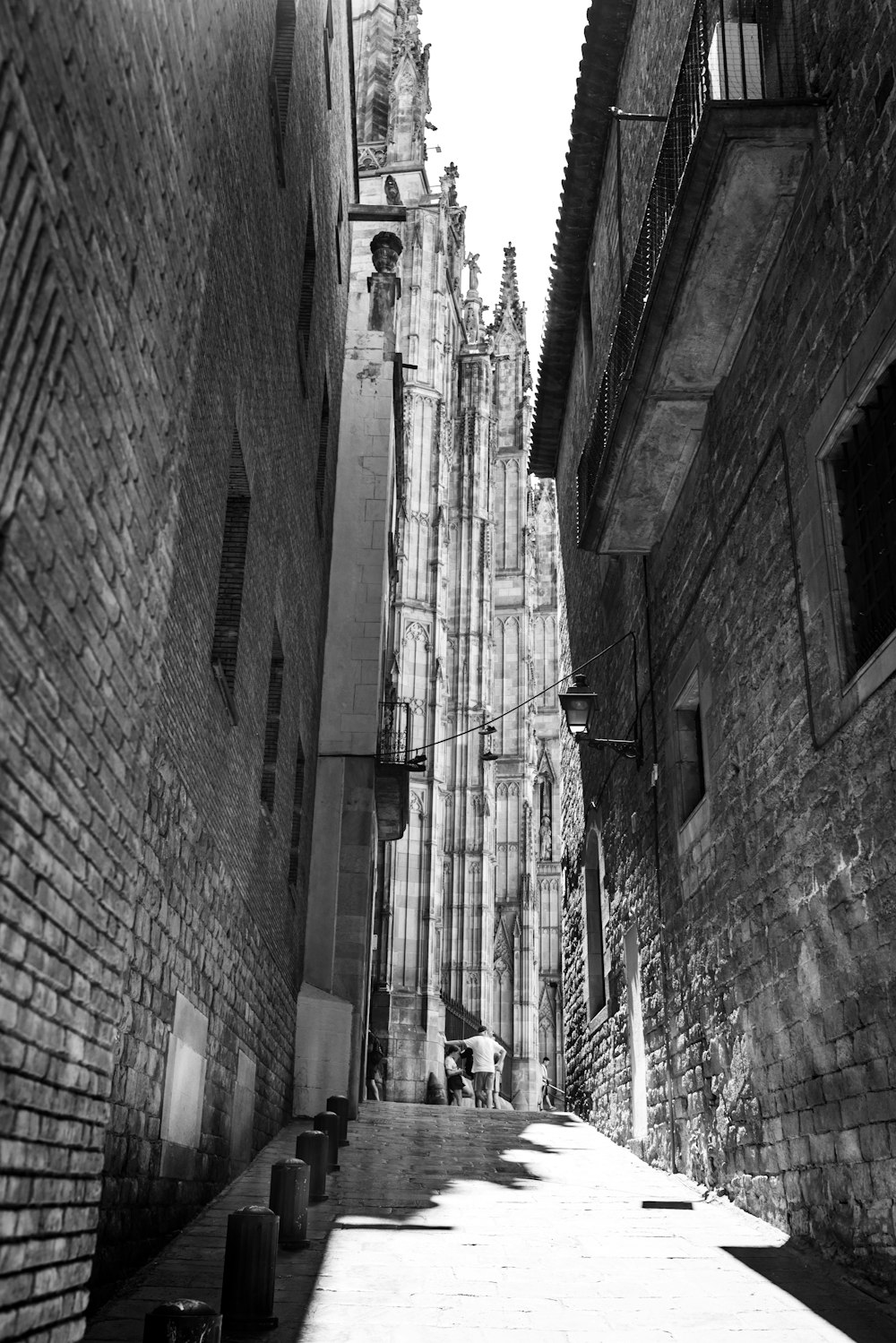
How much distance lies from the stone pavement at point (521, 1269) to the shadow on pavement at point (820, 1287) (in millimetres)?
13

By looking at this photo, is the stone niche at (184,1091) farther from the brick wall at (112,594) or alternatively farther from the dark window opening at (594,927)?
the dark window opening at (594,927)

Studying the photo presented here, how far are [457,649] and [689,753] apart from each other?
106ft

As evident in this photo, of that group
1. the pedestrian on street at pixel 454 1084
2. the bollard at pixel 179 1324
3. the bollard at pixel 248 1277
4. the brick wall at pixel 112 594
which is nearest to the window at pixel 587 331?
the brick wall at pixel 112 594

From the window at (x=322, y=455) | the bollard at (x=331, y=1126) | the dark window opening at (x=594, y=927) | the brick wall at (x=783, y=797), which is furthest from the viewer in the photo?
the dark window opening at (x=594, y=927)

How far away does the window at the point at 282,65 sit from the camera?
9.58m

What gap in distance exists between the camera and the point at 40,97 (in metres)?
3.41

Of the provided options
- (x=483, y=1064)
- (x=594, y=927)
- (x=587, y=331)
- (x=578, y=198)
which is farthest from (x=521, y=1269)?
(x=483, y=1064)

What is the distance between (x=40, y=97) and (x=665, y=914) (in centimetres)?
909

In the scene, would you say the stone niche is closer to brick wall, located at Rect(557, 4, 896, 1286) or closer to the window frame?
brick wall, located at Rect(557, 4, 896, 1286)

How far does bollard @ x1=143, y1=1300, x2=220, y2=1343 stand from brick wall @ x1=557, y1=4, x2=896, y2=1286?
339 centimetres

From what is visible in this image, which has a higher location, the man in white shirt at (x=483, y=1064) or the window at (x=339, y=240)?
the window at (x=339, y=240)

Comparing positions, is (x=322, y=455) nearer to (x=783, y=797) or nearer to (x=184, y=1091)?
(x=783, y=797)

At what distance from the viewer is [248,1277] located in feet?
19.0

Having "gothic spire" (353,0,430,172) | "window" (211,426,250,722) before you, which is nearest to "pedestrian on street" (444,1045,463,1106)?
"window" (211,426,250,722)
